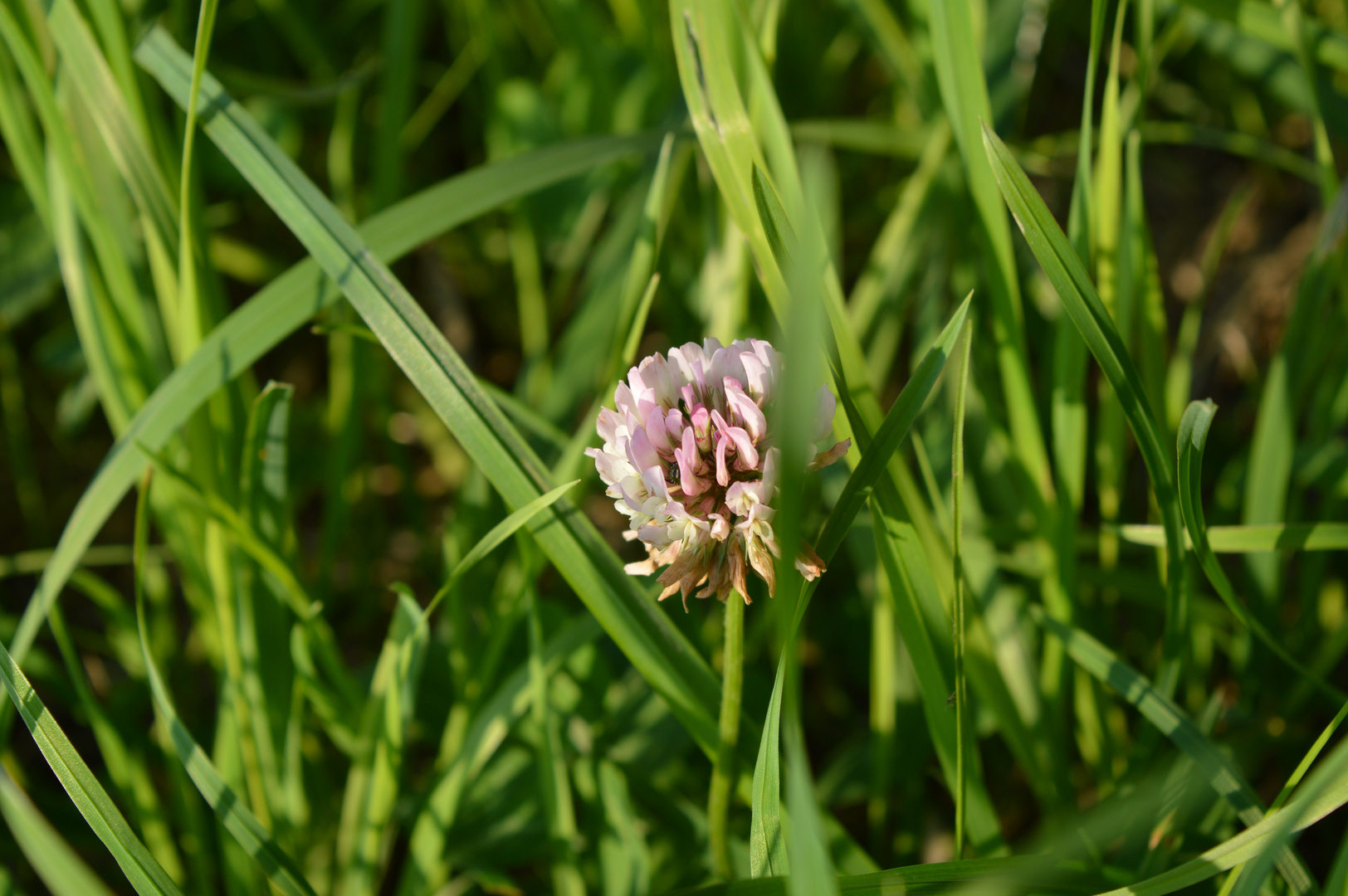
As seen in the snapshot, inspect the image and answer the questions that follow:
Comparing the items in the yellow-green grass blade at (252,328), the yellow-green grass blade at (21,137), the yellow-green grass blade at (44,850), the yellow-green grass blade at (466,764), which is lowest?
the yellow-green grass blade at (466,764)

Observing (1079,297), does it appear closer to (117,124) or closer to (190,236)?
(190,236)

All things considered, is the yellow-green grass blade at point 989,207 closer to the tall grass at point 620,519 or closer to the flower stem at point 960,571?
the tall grass at point 620,519

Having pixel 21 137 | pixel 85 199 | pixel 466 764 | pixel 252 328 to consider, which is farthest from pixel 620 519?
pixel 21 137

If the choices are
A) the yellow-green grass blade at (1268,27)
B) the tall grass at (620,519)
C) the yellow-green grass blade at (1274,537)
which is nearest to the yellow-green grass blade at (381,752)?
the tall grass at (620,519)

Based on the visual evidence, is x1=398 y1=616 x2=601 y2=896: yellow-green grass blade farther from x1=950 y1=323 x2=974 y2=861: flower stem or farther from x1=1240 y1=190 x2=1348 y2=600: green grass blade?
x1=1240 y1=190 x2=1348 y2=600: green grass blade

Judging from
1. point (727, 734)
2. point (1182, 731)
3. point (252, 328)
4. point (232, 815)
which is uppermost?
point (252, 328)
